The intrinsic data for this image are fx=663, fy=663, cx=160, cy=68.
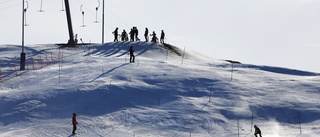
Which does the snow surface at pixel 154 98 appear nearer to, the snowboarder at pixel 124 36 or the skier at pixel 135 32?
the skier at pixel 135 32

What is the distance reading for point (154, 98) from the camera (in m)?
38.3

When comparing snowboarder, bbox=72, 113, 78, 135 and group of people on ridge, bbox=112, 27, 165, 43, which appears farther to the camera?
group of people on ridge, bbox=112, 27, 165, 43

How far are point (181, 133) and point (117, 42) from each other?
25.9m

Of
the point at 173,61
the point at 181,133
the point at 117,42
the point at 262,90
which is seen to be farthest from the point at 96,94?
the point at 117,42

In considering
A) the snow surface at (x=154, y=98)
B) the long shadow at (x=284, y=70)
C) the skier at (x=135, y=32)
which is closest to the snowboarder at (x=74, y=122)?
the snow surface at (x=154, y=98)

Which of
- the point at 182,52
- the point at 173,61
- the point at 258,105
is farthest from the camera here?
the point at 182,52

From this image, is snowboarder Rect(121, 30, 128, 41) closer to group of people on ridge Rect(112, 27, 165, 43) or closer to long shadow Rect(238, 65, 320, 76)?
group of people on ridge Rect(112, 27, 165, 43)

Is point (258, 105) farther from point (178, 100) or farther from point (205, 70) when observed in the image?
point (205, 70)

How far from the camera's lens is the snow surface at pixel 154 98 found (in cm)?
3328

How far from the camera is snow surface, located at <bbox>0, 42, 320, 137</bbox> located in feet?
109

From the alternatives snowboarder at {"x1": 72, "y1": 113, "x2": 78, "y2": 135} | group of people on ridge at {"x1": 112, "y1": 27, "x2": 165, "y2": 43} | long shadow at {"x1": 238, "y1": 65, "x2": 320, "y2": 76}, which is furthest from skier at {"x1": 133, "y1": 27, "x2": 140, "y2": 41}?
snowboarder at {"x1": 72, "y1": 113, "x2": 78, "y2": 135}

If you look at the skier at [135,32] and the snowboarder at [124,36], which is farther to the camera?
the snowboarder at [124,36]

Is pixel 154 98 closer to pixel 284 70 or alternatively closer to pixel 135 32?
pixel 284 70

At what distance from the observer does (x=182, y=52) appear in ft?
188
